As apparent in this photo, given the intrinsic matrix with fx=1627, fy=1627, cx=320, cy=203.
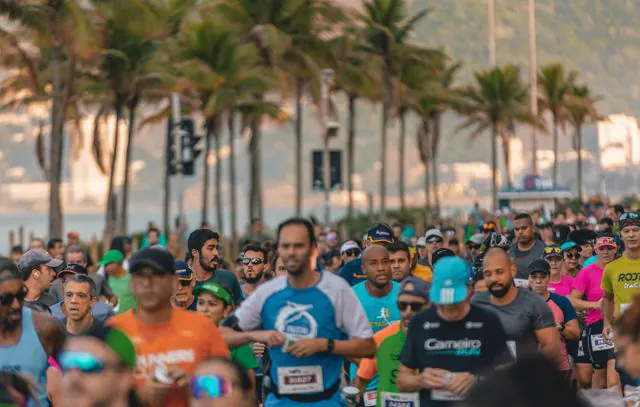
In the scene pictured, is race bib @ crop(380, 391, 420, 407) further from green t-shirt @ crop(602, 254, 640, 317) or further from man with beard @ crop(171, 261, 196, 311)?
green t-shirt @ crop(602, 254, 640, 317)

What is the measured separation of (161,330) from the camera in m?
7.30

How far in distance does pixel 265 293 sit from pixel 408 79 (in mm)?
65060

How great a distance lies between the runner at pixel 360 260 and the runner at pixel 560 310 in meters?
1.36

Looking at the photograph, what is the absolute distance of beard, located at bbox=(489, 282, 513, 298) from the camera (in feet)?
31.5

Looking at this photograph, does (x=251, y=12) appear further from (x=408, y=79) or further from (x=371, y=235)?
(x=371, y=235)

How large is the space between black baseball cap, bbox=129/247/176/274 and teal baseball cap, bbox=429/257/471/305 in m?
1.34

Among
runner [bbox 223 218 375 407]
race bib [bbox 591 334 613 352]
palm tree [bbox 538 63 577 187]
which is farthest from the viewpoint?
palm tree [bbox 538 63 577 187]

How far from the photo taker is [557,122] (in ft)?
323

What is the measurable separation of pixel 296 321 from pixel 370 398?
226 cm

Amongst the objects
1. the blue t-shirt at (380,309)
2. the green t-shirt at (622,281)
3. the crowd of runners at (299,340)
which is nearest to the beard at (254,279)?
the crowd of runners at (299,340)

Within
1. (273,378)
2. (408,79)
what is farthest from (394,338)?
(408,79)

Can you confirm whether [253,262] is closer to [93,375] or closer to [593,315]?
[593,315]

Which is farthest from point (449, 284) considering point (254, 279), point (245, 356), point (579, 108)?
point (579, 108)

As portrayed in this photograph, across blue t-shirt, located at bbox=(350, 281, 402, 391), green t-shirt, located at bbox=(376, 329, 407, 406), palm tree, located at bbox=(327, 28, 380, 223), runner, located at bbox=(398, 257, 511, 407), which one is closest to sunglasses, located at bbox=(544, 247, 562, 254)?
blue t-shirt, located at bbox=(350, 281, 402, 391)
